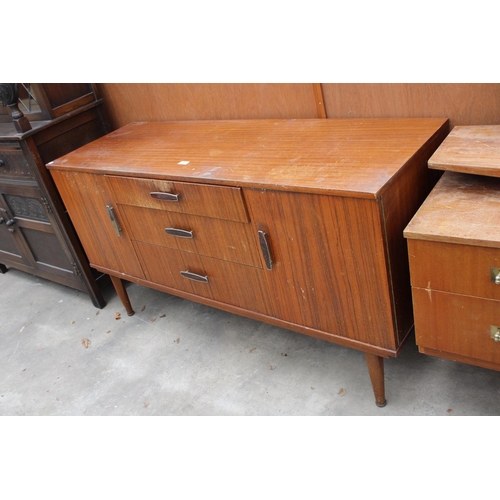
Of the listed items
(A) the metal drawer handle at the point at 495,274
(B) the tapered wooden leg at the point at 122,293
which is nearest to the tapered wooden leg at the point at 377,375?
(A) the metal drawer handle at the point at 495,274

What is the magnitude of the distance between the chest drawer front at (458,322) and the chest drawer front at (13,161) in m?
1.60

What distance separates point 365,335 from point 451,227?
42 centimetres

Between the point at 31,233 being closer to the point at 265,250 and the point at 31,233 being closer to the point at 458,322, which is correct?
the point at 265,250

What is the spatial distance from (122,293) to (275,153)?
1.05 m

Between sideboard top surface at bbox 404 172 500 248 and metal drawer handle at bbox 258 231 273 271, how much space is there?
41cm

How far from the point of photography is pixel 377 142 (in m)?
1.45

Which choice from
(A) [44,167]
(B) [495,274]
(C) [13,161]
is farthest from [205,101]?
(B) [495,274]

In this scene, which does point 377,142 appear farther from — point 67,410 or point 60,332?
point 60,332

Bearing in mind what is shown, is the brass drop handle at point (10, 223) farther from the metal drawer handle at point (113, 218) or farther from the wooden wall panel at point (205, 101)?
the metal drawer handle at point (113, 218)

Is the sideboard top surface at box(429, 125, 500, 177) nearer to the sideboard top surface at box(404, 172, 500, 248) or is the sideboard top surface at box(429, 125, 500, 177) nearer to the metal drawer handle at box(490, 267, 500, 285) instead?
the sideboard top surface at box(404, 172, 500, 248)

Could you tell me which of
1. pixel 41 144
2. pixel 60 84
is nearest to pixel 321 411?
pixel 41 144

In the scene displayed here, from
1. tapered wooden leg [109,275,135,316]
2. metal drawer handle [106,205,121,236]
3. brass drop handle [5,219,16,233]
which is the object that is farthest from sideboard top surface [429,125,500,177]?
brass drop handle [5,219,16,233]

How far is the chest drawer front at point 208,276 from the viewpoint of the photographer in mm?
1621

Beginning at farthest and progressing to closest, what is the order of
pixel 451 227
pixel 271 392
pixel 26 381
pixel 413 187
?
pixel 26 381 < pixel 271 392 < pixel 413 187 < pixel 451 227
